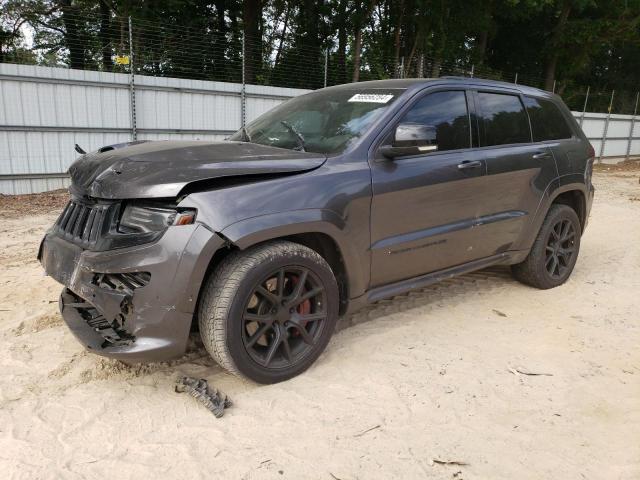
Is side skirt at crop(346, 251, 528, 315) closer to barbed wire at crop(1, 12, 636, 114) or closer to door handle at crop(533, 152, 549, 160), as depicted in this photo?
door handle at crop(533, 152, 549, 160)

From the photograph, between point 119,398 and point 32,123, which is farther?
point 32,123

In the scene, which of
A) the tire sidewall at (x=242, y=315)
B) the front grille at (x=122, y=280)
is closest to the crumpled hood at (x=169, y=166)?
the front grille at (x=122, y=280)

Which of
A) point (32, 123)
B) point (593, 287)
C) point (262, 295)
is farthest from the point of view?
point (32, 123)

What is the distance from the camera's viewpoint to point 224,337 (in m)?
2.75

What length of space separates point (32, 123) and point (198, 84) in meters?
3.34

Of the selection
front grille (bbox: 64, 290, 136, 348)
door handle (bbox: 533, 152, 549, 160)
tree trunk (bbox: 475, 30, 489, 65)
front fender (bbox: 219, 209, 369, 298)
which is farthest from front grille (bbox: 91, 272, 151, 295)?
tree trunk (bbox: 475, 30, 489, 65)

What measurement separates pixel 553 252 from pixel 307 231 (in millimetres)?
2931

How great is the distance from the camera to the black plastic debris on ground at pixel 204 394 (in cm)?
277

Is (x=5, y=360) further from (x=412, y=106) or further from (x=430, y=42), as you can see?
(x=430, y=42)

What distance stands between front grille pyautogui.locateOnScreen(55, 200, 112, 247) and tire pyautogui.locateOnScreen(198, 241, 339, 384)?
661 millimetres

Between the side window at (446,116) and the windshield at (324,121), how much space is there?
8.0 inches

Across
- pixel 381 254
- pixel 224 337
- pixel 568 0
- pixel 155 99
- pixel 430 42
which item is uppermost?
pixel 568 0

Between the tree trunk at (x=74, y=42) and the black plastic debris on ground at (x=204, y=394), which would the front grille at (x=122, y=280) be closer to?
the black plastic debris on ground at (x=204, y=394)

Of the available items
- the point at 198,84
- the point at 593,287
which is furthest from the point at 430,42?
the point at 593,287
